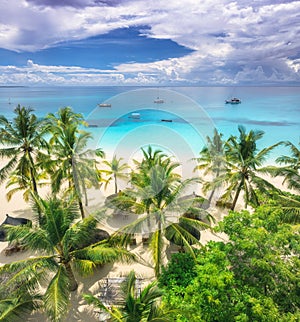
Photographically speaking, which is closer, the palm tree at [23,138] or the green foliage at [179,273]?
the green foliage at [179,273]

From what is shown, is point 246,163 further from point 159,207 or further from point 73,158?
point 73,158

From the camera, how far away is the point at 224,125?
5734 cm

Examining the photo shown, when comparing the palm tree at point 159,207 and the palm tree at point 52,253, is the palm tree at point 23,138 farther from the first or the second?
the palm tree at point 159,207

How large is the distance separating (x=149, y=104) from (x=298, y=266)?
65816 mm

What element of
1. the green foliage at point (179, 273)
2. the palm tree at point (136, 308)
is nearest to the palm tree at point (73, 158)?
the green foliage at point (179, 273)

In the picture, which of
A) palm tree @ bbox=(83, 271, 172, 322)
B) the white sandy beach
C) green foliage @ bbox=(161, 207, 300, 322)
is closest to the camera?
green foliage @ bbox=(161, 207, 300, 322)

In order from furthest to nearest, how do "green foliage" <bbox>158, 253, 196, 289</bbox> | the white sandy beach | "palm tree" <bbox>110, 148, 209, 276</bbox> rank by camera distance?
"palm tree" <bbox>110, 148, 209, 276</bbox>, the white sandy beach, "green foliage" <bbox>158, 253, 196, 289</bbox>

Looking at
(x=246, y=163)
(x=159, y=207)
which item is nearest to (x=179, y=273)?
(x=159, y=207)

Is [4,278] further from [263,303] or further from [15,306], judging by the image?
[263,303]

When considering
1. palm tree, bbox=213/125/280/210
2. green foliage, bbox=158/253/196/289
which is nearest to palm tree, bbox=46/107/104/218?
green foliage, bbox=158/253/196/289

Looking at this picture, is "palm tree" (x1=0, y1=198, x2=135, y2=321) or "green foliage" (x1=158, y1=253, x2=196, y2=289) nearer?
"palm tree" (x1=0, y1=198, x2=135, y2=321)

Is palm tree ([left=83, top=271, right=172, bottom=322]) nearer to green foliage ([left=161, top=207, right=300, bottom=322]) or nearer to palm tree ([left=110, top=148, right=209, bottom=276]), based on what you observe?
green foliage ([left=161, top=207, right=300, bottom=322])

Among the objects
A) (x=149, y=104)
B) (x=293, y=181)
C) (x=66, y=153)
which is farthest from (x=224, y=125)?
(x=66, y=153)

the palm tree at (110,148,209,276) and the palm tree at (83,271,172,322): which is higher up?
the palm tree at (110,148,209,276)
